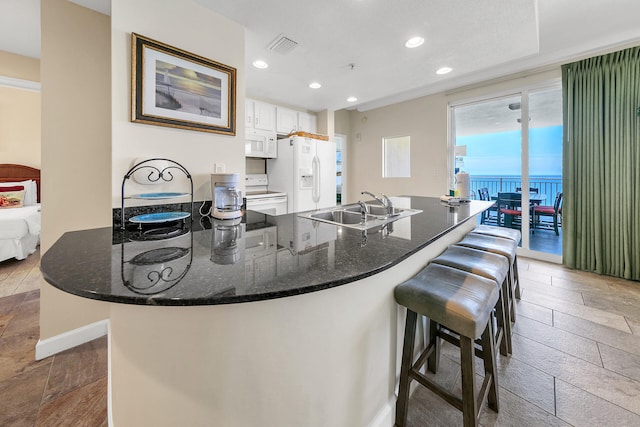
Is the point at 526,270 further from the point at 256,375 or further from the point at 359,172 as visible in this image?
the point at 256,375

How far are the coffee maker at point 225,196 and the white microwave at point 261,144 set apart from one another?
80.4 inches

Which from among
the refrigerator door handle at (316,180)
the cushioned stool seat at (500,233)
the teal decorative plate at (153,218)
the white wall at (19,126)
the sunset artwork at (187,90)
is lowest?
the cushioned stool seat at (500,233)

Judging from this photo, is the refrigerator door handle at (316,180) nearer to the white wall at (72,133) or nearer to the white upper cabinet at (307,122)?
the white upper cabinet at (307,122)

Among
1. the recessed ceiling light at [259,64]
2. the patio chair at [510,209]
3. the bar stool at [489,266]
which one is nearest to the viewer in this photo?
the bar stool at [489,266]

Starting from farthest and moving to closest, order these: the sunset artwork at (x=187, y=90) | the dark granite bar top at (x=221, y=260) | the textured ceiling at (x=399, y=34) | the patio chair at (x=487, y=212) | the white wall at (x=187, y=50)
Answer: the patio chair at (x=487, y=212) < the textured ceiling at (x=399, y=34) < the sunset artwork at (x=187, y=90) < the white wall at (x=187, y=50) < the dark granite bar top at (x=221, y=260)

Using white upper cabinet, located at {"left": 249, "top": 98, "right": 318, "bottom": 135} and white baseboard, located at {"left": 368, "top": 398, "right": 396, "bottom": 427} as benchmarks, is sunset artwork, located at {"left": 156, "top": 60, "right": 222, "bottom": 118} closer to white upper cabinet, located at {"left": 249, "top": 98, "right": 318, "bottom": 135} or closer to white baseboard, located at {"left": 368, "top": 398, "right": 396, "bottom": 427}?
white upper cabinet, located at {"left": 249, "top": 98, "right": 318, "bottom": 135}

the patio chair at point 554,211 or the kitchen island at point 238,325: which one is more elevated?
the patio chair at point 554,211

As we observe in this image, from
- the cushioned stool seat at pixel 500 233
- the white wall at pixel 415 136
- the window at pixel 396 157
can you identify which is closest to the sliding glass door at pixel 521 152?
the white wall at pixel 415 136

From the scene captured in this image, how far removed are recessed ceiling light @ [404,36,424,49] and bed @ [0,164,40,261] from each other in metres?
5.32

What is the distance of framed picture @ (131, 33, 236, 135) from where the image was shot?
1616mm

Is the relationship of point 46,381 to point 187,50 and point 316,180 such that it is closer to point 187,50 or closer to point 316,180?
point 187,50

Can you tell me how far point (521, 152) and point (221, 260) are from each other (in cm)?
434

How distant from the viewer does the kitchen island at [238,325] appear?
69 cm

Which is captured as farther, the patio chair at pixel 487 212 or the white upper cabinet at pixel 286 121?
the patio chair at pixel 487 212
